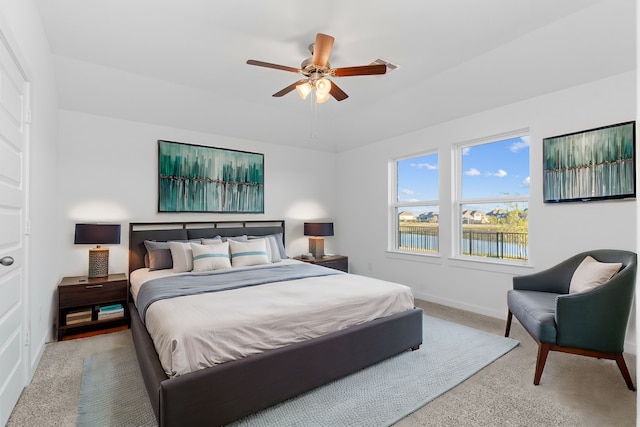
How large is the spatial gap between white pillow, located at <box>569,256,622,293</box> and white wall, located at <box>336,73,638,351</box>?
41 cm

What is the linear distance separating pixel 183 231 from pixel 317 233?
200 cm

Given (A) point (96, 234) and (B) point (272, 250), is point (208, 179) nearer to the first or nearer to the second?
(B) point (272, 250)

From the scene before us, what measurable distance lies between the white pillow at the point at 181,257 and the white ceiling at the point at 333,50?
1712mm

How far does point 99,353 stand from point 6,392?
1.01 meters

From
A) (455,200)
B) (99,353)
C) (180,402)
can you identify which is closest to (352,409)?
(180,402)

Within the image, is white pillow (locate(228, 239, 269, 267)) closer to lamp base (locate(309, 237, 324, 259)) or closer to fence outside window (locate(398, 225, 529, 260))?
lamp base (locate(309, 237, 324, 259))

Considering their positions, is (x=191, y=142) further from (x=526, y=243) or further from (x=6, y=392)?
(x=526, y=243)

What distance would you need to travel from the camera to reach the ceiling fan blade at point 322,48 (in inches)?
89.4

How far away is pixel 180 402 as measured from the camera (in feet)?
5.55

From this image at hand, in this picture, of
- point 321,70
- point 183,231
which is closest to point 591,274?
point 321,70

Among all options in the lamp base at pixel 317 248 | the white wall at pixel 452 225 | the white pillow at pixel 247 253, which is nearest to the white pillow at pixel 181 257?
the white pillow at pixel 247 253

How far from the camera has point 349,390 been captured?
2244 millimetres

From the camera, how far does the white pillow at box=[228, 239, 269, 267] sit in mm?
3891

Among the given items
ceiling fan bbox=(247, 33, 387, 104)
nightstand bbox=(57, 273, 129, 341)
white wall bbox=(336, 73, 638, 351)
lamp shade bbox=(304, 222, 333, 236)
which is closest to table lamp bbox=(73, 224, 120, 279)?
nightstand bbox=(57, 273, 129, 341)
